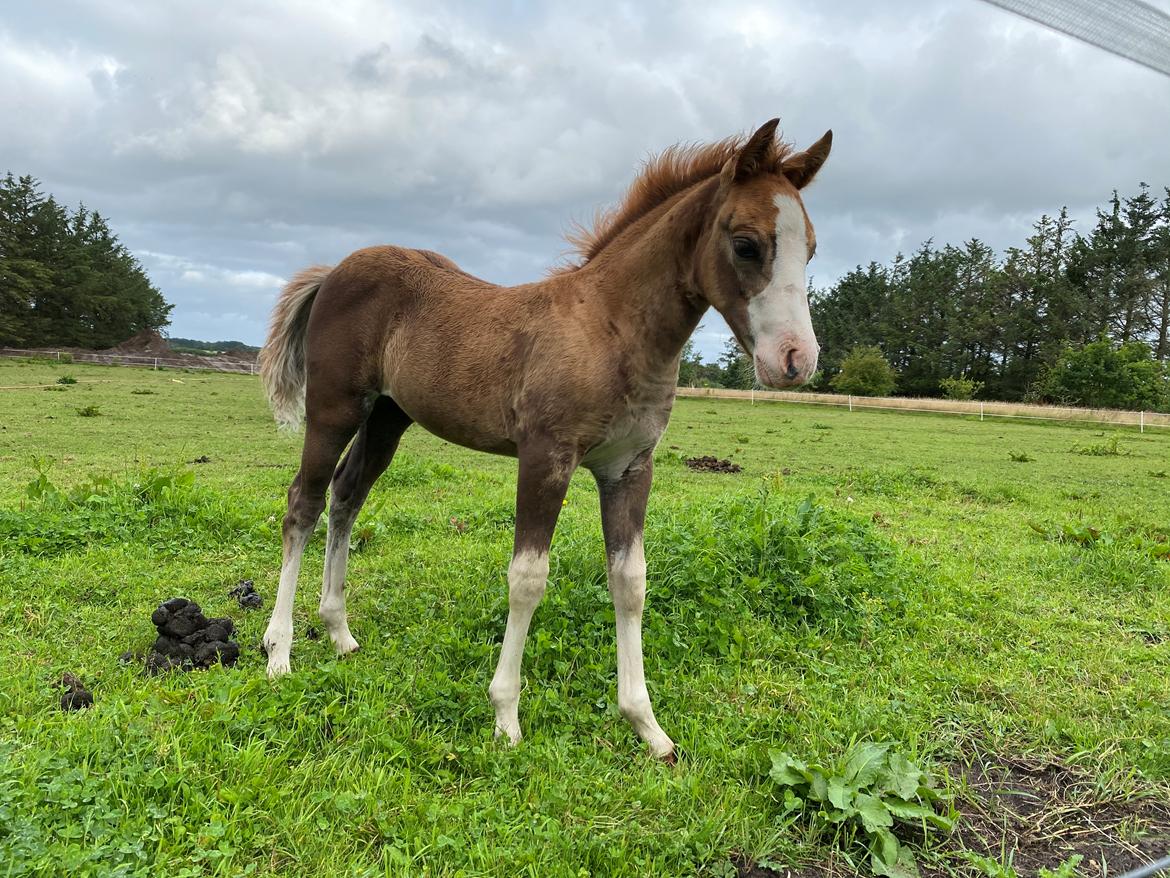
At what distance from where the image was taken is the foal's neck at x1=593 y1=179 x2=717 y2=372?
2.85 m

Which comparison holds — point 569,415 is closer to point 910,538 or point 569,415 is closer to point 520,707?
point 520,707

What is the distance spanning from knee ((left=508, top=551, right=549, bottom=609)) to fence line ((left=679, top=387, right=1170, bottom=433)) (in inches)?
935

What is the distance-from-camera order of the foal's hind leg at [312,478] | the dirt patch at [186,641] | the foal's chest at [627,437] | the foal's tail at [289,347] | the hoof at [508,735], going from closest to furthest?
1. the hoof at [508,735]
2. the foal's chest at [627,437]
3. the dirt patch at [186,641]
4. the foal's hind leg at [312,478]
5. the foal's tail at [289,347]

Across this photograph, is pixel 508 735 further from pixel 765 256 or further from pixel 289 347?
pixel 289 347

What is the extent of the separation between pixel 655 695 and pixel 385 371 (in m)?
2.14

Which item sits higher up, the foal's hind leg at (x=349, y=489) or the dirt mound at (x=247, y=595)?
the foal's hind leg at (x=349, y=489)

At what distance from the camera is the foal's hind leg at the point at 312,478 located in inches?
143

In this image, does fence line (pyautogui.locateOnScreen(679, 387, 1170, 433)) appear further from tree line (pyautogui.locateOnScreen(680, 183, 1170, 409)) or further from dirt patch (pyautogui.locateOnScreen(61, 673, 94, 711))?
dirt patch (pyautogui.locateOnScreen(61, 673, 94, 711))

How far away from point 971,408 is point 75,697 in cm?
3793

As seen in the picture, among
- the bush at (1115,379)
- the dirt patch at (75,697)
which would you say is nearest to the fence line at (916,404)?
the bush at (1115,379)

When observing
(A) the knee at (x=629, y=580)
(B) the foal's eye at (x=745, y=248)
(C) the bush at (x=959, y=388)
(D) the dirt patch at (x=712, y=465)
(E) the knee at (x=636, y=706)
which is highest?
(C) the bush at (x=959, y=388)

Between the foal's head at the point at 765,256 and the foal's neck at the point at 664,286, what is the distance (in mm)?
112

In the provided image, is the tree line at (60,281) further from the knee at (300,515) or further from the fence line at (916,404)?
the knee at (300,515)

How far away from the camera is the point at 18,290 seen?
163ft
